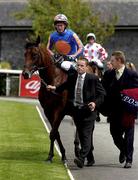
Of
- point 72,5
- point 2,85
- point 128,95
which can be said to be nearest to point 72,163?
point 128,95

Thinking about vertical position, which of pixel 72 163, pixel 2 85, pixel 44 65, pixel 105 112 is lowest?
pixel 2 85

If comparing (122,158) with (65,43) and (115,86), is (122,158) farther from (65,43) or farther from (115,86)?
(65,43)

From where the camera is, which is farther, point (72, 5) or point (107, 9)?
point (107, 9)

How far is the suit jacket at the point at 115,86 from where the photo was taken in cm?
1173

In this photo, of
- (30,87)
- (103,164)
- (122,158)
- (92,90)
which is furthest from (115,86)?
(30,87)

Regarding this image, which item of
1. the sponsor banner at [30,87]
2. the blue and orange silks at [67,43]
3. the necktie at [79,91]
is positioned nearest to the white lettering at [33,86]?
the sponsor banner at [30,87]

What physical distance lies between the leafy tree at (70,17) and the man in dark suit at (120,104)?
27.8 m

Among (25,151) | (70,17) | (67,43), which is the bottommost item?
(25,151)

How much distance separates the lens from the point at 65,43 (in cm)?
1245

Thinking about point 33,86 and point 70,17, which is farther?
point 70,17

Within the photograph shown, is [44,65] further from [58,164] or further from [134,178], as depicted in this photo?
[134,178]

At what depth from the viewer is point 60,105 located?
38.9 ft

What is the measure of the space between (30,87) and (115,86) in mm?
22590

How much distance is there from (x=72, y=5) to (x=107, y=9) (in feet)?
32.0
